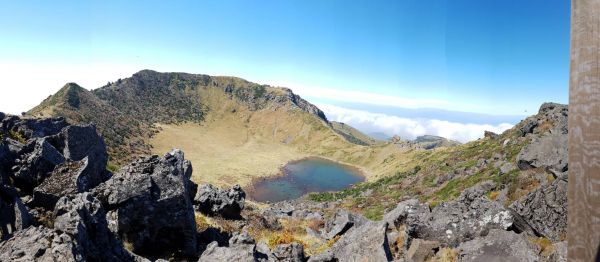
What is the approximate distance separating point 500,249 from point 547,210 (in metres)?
3.68

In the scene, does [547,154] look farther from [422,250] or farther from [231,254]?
[231,254]

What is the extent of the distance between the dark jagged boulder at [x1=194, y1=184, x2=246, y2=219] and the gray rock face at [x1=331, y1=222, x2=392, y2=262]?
13535 mm

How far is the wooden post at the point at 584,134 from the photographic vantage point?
1.97 meters

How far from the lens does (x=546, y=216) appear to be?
1429 centimetres

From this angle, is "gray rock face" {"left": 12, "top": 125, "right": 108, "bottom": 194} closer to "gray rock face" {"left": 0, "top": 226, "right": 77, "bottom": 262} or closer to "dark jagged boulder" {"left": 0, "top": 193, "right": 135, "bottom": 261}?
"dark jagged boulder" {"left": 0, "top": 193, "right": 135, "bottom": 261}

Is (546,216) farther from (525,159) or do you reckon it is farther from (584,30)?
(525,159)

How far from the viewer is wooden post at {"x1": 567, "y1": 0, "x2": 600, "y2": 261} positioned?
1966 millimetres

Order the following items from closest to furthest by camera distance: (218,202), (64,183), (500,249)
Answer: (500,249) → (64,183) → (218,202)

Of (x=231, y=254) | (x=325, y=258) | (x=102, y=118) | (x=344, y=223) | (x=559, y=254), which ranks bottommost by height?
(x=344, y=223)

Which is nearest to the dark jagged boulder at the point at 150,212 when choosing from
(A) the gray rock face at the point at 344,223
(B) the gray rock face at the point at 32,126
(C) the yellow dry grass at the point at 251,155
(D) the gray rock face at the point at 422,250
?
A: (D) the gray rock face at the point at 422,250

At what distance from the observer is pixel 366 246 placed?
13.4m

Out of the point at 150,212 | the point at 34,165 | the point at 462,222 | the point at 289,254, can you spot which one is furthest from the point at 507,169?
the point at 34,165

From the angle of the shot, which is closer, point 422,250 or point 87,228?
point 87,228

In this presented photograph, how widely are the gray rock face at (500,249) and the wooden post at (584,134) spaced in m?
11.7
